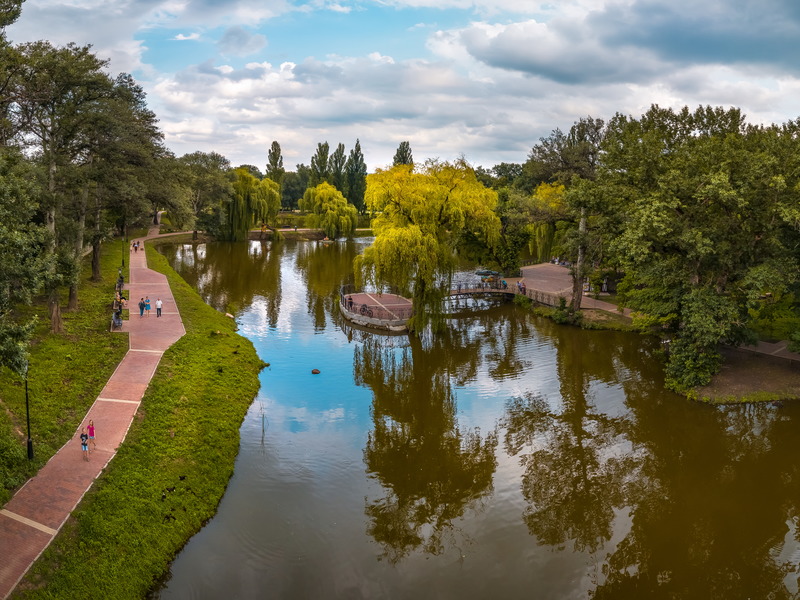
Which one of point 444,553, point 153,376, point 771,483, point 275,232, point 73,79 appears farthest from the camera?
point 275,232

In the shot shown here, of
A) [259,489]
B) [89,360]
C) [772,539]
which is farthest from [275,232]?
[772,539]

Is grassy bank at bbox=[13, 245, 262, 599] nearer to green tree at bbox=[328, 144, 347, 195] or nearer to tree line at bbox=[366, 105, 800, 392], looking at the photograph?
tree line at bbox=[366, 105, 800, 392]

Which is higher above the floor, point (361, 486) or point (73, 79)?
point (73, 79)

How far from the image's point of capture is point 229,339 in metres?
32.0

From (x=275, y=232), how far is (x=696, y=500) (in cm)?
7541

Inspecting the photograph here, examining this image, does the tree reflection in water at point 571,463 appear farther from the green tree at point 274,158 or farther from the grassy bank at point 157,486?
the green tree at point 274,158

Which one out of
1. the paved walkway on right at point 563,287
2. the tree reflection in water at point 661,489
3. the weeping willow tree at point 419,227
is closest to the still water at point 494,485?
the tree reflection in water at point 661,489

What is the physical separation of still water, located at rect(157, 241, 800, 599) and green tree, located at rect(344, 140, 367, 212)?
76.3m

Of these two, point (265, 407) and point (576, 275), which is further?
point (576, 275)

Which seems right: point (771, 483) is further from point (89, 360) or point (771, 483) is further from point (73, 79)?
point (73, 79)

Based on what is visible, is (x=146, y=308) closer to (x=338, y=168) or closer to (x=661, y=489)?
(x=661, y=489)

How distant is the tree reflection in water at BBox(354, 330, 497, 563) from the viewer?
1669 cm

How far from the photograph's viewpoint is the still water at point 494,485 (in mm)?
14820

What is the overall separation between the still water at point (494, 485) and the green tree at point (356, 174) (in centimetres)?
7633
